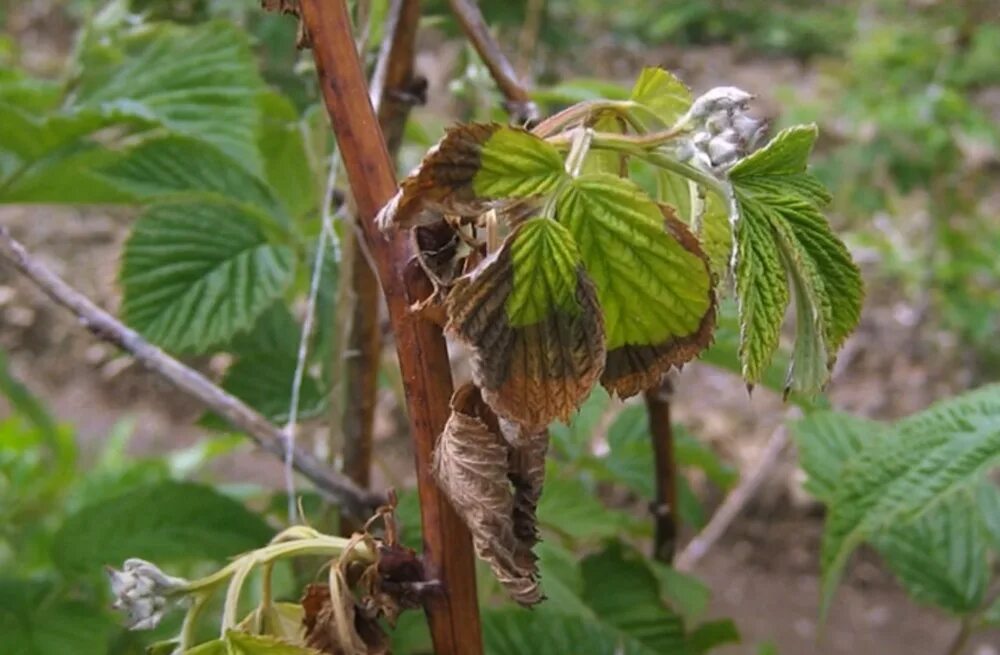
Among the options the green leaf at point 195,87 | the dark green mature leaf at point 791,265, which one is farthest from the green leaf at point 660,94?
the green leaf at point 195,87

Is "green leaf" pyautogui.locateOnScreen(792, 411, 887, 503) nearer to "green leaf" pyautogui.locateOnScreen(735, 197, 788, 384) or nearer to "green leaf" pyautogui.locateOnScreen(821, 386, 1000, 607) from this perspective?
"green leaf" pyautogui.locateOnScreen(821, 386, 1000, 607)

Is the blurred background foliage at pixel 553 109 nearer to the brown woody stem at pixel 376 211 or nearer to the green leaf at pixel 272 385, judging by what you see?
the green leaf at pixel 272 385

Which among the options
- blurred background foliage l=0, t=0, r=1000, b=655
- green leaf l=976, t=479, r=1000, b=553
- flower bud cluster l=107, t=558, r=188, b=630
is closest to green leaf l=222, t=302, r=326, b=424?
blurred background foliage l=0, t=0, r=1000, b=655

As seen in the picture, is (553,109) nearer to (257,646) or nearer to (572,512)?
(572,512)

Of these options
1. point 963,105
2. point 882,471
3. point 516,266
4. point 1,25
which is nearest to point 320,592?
point 516,266

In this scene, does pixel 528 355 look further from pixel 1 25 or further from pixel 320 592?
pixel 1 25
